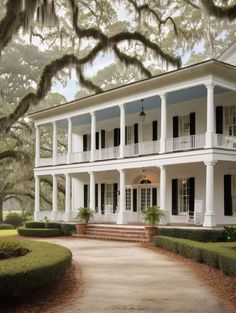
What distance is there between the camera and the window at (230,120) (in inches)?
882

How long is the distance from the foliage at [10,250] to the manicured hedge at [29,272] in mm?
485

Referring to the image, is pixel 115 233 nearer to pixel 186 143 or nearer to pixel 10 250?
pixel 186 143

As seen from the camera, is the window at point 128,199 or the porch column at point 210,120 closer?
the porch column at point 210,120

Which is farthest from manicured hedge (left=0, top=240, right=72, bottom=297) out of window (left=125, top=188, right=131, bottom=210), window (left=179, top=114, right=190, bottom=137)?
window (left=125, top=188, right=131, bottom=210)

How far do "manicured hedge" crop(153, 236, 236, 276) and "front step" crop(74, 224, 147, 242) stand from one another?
11.9 feet

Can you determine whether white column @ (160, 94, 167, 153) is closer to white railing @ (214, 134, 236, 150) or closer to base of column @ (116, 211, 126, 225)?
white railing @ (214, 134, 236, 150)

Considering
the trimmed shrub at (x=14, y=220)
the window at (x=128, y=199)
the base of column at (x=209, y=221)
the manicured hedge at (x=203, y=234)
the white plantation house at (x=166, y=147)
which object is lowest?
the trimmed shrub at (x=14, y=220)

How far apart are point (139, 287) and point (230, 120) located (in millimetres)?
14059

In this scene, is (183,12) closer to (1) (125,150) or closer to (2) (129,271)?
(1) (125,150)

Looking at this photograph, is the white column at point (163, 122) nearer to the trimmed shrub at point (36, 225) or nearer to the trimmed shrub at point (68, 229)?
the trimmed shrub at point (68, 229)

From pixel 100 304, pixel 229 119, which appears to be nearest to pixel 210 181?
pixel 229 119

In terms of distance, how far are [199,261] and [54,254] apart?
4.79 metres

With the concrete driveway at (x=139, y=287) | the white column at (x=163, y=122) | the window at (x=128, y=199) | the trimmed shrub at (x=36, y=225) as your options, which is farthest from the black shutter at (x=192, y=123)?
the trimmed shrub at (x=36, y=225)

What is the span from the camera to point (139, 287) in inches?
396
